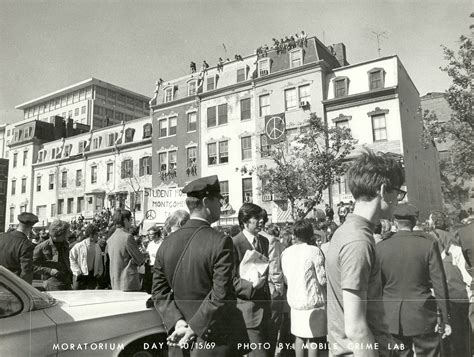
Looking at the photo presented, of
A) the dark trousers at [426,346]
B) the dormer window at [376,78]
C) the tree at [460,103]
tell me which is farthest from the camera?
the dormer window at [376,78]

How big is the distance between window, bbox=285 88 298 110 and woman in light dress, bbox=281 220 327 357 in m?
19.4

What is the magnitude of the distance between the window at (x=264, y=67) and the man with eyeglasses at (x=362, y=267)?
22857 millimetres

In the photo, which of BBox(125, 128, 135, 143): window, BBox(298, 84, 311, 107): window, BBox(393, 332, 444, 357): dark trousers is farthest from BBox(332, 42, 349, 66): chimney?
BBox(393, 332, 444, 357): dark trousers

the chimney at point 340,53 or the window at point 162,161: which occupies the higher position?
the chimney at point 340,53

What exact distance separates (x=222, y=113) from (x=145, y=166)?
7.98 meters

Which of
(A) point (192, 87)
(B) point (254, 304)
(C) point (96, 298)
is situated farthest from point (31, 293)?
(A) point (192, 87)

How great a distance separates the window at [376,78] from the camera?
19719mm

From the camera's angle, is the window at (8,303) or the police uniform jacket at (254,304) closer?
the window at (8,303)

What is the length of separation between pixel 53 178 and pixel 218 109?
11.8 m

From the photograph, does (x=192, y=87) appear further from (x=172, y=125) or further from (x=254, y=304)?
(x=254, y=304)

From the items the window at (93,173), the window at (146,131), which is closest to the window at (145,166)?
the window at (146,131)

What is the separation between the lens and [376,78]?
20047 millimetres

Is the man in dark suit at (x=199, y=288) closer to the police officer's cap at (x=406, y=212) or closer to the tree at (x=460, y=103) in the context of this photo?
the police officer's cap at (x=406, y=212)

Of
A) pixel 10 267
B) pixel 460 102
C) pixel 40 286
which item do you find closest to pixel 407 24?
pixel 460 102
